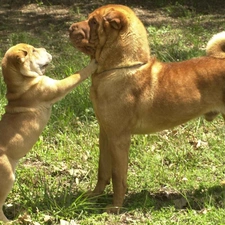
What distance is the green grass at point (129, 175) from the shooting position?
4.29m

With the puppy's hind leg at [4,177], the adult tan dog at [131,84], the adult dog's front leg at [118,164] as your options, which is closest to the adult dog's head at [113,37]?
the adult tan dog at [131,84]

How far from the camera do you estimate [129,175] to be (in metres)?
4.98

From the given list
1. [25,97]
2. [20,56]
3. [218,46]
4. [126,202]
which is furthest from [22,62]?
[218,46]

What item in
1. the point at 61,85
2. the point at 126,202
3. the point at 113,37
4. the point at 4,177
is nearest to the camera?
the point at 4,177

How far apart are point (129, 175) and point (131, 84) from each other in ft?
3.51

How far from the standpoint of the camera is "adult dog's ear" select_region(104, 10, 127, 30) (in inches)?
164

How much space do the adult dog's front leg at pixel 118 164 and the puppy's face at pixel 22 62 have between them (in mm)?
856

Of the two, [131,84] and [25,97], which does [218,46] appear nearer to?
[131,84]

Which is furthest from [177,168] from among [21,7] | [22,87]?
[21,7]

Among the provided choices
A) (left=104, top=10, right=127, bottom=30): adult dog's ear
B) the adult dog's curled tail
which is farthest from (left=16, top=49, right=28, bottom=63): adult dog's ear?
the adult dog's curled tail

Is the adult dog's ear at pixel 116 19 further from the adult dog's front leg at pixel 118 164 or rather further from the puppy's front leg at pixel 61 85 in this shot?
the adult dog's front leg at pixel 118 164

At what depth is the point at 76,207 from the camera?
428cm

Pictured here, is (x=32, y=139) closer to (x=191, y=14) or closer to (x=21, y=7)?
(x=191, y=14)

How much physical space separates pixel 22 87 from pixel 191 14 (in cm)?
735
